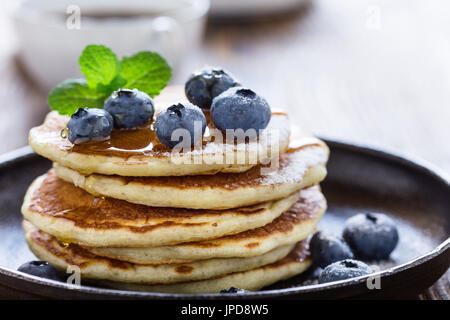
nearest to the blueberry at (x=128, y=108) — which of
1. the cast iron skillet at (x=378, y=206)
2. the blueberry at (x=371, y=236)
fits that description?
the cast iron skillet at (x=378, y=206)

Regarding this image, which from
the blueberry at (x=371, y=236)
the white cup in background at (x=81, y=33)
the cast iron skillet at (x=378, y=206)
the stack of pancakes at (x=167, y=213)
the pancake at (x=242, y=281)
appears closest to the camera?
the cast iron skillet at (x=378, y=206)

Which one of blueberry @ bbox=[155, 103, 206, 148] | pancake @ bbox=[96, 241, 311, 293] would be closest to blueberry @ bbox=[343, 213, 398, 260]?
pancake @ bbox=[96, 241, 311, 293]

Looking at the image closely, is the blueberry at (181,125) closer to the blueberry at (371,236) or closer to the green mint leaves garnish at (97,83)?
the green mint leaves garnish at (97,83)

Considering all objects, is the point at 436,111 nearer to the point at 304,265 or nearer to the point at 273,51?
the point at 273,51

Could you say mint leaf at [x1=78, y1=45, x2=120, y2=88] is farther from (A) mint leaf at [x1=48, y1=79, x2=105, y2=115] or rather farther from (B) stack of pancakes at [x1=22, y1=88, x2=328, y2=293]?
(B) stack of pancakes at [x1=22, y1=88, x2=328, y2=293]

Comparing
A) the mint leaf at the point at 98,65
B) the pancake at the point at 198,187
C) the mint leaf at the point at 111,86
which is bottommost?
the pancake at the point at 198,187
